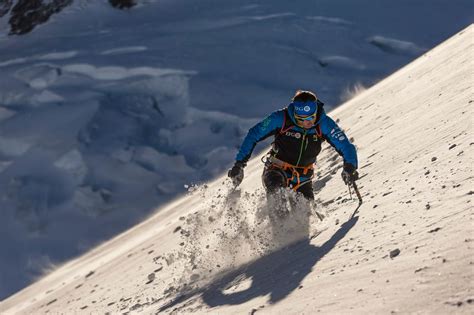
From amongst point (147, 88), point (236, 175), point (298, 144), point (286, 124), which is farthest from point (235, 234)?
point (147, 88)

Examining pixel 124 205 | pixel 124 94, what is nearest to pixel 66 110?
pixel 124 94

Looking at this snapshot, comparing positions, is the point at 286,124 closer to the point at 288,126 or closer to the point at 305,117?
the point at 288,126

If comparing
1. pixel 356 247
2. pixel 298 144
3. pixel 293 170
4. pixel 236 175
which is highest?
pixel 298 144

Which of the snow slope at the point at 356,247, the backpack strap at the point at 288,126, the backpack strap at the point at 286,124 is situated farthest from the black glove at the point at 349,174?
the backpack strap at the point at 286,124

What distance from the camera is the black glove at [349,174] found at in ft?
22.5

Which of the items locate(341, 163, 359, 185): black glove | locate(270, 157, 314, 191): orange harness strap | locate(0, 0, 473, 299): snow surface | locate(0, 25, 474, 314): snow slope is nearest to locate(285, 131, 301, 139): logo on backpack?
locate(270, 157, 314, 191): orange harness strap

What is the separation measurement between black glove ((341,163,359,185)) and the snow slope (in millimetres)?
243

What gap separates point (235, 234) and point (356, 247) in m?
2.11

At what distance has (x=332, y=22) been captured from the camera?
24812mm

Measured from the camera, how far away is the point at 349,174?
6.88 meters

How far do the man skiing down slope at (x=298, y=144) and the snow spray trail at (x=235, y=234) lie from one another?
0.28 metres

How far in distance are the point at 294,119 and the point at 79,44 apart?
19533 millimetres

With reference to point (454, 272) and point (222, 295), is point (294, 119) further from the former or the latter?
point (454, 272)

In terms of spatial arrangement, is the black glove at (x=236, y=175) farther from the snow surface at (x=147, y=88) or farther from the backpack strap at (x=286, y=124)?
the snow surface at (x=147, y=88)
